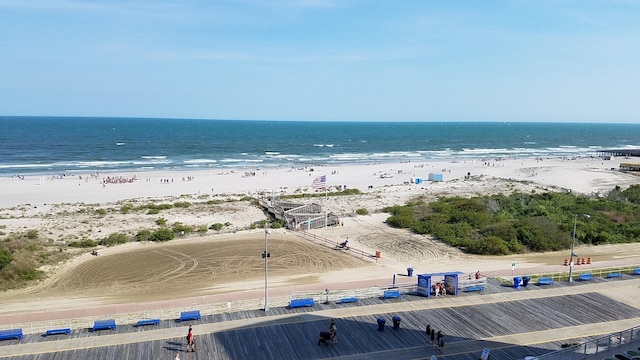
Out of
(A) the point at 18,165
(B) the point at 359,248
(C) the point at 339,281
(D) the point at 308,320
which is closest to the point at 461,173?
(B) the point at 359,248

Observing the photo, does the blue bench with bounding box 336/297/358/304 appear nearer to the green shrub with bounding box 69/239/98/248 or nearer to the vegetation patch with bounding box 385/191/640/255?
the vegetation patch with bounding box 385/191/640/255

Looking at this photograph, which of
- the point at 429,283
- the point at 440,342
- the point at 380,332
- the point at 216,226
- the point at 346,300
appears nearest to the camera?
the point at 440,342

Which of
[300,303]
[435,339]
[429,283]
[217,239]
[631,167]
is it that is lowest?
[217,239]

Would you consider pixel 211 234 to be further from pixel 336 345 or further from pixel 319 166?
pixel 319 166

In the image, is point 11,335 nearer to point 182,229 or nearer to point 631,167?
point 182,229

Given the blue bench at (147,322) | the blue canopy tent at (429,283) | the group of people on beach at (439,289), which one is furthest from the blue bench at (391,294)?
the blue bench at (147,322)

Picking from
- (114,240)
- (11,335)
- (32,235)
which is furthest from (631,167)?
(11,335)
